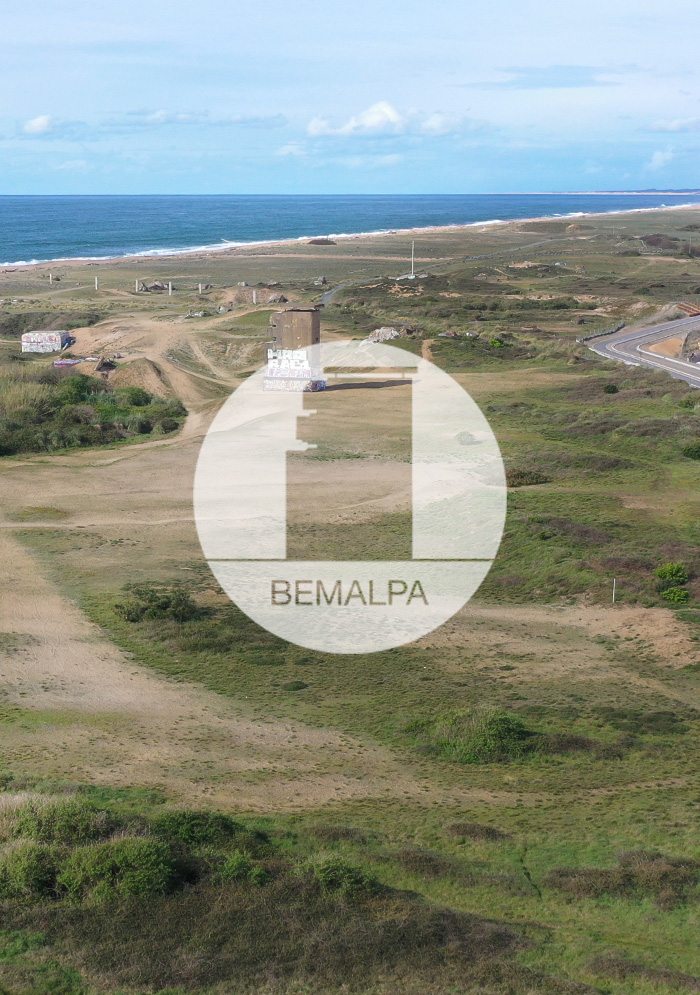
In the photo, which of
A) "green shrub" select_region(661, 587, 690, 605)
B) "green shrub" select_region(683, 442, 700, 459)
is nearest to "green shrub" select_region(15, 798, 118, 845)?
A: "green shrub" select_region(661, 587, 690, 605)

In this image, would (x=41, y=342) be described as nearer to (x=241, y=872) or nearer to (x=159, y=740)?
(x=159, y=740)

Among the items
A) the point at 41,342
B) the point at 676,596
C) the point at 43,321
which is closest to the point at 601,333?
the point at 41,342

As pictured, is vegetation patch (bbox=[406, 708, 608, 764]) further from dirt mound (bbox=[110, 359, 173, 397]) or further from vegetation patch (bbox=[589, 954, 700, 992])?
dirt mound (bbox=[110, 359, 173, 397])

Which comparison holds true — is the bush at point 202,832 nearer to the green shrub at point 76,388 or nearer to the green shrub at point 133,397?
the green shrub at point 76,388

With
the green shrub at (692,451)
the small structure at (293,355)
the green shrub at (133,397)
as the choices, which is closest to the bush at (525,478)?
the green shrub at (692,451)

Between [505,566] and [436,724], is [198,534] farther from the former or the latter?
[436,724]

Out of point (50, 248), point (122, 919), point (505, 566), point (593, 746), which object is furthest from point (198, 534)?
point (50, 248)
